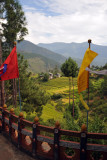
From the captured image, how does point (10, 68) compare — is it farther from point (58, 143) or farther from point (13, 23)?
point (13, 23)

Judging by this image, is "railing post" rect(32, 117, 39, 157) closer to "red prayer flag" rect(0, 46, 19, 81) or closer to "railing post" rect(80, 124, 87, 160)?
"railing post" rect(80, 124, 87, 160)

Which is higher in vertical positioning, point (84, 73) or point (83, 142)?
point (84, 73)

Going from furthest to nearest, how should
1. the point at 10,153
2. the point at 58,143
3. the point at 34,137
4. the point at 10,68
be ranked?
the point at 10,68 → the point at 10,153 → the point at 34,137 → the point at 58,143

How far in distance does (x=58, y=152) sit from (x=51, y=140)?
506 millimetres

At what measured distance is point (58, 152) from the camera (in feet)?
18.3

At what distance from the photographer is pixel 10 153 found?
21.5ft

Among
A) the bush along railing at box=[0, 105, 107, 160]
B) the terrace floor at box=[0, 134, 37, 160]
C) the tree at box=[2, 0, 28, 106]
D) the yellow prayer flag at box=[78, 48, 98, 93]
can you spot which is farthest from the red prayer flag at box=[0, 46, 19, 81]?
the tree at box=[2, 0, 28, 106]

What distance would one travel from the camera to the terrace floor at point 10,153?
6.23 metres

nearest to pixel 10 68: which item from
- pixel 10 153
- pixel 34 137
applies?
pixel 34 137

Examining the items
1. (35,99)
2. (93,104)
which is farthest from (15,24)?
(93,104)

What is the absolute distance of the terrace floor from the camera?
20.5ft

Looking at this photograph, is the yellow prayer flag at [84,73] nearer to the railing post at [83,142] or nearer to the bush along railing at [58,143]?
the railing post at [83,142]

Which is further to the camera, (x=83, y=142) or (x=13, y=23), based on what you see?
(x=13, y=23)

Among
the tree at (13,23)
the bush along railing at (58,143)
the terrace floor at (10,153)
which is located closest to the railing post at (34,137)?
the bush along railing at (58,143)
